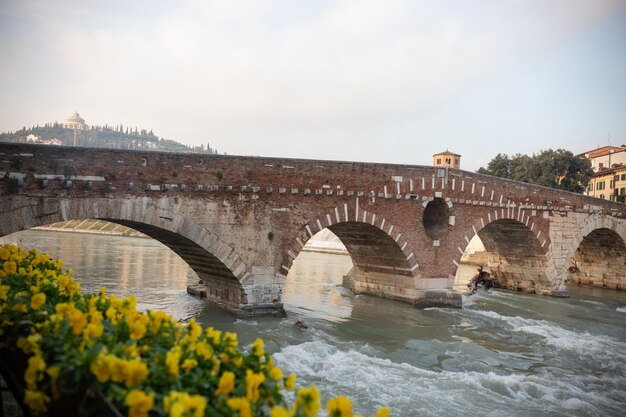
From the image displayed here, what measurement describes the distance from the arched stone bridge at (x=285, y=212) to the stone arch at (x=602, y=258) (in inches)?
163

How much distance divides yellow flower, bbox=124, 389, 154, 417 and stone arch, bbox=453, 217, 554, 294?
913 inches

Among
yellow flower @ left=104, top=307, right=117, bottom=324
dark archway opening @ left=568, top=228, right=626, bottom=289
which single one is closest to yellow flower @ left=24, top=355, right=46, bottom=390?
yellow flower @ left=104, top=307, right=117, bottom=324

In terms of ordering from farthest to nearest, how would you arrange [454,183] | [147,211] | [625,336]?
1. [454,183]
2. [625,336]
3. [147,211]

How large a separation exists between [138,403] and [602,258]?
3453 cm

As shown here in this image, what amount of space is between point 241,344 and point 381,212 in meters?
7.86

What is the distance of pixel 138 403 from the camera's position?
10.5 ft

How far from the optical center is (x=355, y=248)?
22.7 metres

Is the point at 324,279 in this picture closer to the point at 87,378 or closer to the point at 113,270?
the point at 113,270

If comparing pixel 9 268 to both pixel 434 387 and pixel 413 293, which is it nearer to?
pixel 434 387

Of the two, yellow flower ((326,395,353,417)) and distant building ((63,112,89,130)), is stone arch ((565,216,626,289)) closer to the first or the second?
yellow flower ((326,395,353,417))

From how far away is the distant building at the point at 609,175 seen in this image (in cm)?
6066

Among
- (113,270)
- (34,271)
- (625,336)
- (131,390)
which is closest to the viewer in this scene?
(131,390)

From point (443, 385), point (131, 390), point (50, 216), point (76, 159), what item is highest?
point (76, 159)

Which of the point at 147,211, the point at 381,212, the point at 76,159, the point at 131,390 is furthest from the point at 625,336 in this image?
the point at 131,390
